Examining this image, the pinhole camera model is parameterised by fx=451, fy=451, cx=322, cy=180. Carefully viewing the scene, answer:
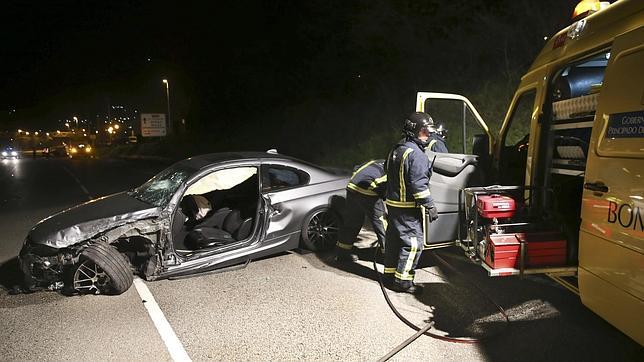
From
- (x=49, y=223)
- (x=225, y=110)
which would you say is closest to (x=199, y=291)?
(x=49, y=223)

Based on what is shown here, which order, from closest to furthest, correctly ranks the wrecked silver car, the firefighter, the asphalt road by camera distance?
the asphalt road, the wrecked silver car, the firefighter

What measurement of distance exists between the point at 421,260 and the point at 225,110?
3024cm

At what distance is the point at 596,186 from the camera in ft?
10.1

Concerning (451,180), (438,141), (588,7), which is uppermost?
(588,7)

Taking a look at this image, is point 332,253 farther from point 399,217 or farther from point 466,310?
point 466,310

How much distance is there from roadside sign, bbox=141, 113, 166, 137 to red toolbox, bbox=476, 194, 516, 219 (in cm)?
3179

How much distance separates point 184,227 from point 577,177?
4418mm

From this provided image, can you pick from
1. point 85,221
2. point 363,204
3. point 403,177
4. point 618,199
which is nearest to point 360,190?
point 363,204

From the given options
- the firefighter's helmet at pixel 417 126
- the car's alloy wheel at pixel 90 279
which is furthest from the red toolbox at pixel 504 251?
the car's alloy wheel at pixel 90 279

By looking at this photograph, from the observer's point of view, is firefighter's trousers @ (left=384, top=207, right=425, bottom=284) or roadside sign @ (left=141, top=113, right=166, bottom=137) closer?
firefighter's trousers @ (left=384, top=207, right=425, bottom=284)

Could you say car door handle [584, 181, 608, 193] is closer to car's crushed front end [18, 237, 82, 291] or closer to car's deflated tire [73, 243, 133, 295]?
car's deflated tire [73, 243, 133, 295]

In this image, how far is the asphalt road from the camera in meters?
3.40

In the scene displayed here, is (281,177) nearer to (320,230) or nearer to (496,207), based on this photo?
(320,230)

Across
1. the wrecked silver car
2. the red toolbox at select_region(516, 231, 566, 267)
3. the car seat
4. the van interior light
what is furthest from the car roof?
the van interior light
